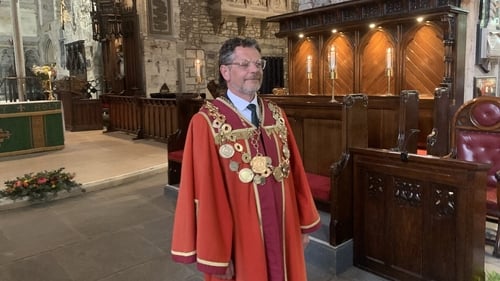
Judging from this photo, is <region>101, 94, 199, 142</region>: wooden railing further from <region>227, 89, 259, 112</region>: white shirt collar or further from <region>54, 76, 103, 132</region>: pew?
<region>227, 89, 259, 112</region>: white shirt collar

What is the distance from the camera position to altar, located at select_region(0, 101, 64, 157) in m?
6.70

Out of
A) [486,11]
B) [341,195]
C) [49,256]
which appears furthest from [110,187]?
[486,11]

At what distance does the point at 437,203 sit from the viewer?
7.73ft

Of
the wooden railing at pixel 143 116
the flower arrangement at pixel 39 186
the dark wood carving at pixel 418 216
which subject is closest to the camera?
the dark wood carving at pixel 418 216

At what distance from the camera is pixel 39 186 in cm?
458

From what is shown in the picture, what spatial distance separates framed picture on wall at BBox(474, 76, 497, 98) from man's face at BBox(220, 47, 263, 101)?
5.15 m

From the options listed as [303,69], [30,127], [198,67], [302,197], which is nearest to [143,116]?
[30,127]

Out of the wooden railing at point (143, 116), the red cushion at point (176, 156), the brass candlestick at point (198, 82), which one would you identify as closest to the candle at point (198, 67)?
the brass candlestick at point (198, 82)

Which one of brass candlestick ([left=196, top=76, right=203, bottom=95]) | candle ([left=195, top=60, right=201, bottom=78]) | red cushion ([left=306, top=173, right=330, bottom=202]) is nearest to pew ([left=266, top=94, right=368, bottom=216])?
red cushion ([left=306, top=173, right=330, bottom=202])

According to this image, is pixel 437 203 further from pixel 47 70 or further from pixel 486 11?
pixel 47 70

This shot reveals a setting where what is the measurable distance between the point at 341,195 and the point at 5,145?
243 inches

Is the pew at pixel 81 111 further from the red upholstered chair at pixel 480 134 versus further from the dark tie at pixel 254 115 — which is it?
the dark tie at pixel 254 115

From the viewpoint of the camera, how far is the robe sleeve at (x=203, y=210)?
151 cm

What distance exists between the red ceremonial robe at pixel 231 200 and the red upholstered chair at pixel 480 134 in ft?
7.10
